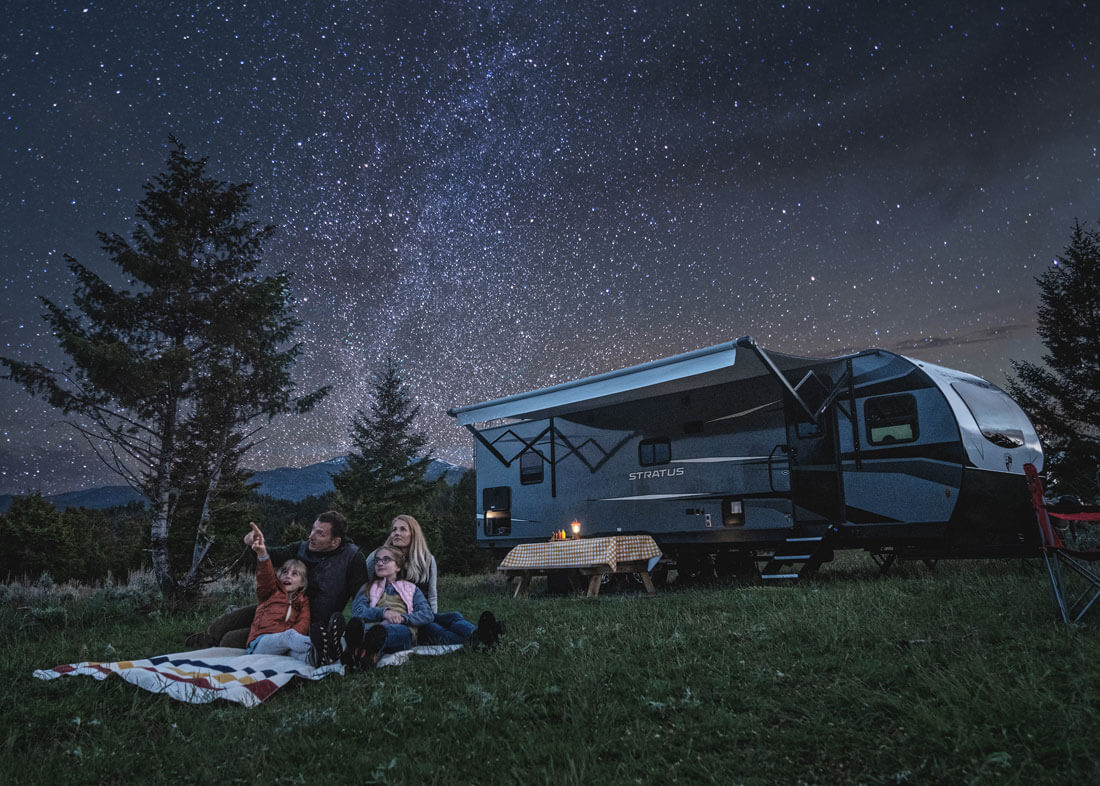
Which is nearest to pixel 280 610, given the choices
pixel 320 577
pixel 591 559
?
pixel 320 577

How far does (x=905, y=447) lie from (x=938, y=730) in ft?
20.0

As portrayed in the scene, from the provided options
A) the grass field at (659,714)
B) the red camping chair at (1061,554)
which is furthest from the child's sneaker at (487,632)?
the red camping chair at (1061,554)

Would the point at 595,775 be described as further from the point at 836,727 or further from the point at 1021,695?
the point at 1021,695

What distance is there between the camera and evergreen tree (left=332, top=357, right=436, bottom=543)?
24.2 m

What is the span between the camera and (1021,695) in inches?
111

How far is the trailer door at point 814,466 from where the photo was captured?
332 inches

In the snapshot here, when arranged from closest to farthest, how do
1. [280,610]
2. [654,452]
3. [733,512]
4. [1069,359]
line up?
[280,610]
[733,512]
[654,452]
[1069,359]

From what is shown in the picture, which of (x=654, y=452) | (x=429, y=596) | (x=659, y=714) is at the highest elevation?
Answer: (x=654, y=452)

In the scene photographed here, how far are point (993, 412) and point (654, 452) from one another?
4.42m

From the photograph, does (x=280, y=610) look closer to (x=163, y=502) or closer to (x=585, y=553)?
(x=585, y=553)

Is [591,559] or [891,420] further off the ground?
[891,420]

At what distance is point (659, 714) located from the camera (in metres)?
3.16

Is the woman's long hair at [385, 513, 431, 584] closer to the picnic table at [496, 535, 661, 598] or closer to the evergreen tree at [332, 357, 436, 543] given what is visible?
the picnic table at [496, 535, 661, 598]

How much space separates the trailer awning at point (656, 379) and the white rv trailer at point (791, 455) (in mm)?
20
